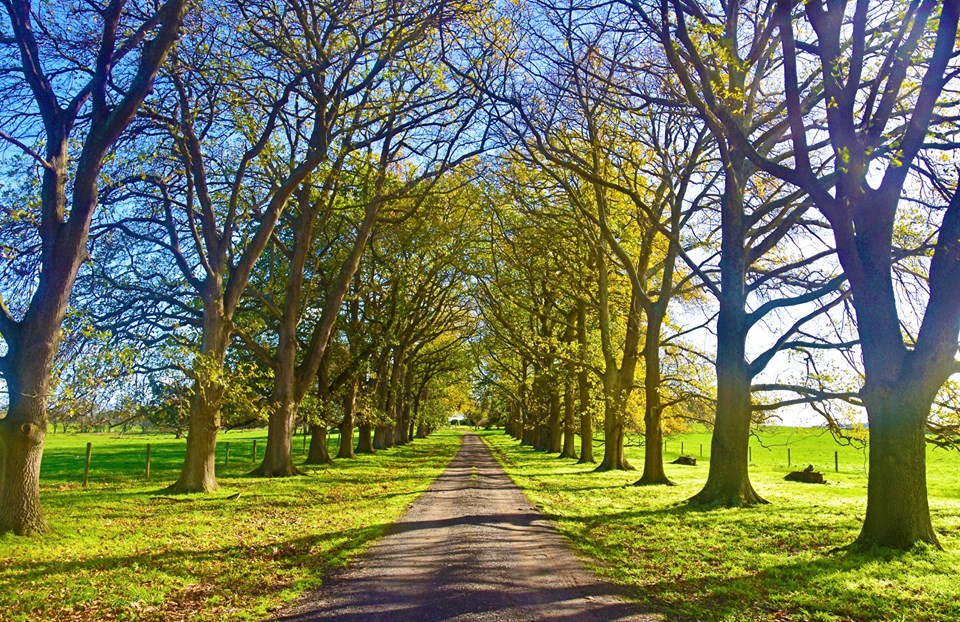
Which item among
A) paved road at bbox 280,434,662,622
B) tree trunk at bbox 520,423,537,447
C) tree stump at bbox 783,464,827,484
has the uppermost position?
paved road at bbox 280,434,662,622

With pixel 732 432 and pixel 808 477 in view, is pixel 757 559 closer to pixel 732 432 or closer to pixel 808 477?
pixel 732 432

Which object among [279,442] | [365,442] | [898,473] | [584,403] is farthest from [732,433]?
[365,442]

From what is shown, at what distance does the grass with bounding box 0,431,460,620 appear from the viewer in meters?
6.67

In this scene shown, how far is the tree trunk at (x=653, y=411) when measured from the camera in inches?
821

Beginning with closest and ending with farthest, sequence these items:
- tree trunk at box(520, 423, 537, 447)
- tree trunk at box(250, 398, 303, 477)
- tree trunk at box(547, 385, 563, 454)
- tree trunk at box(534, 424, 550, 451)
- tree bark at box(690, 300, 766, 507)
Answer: tree bark at box(690, 300, 766, 507), tree trunk at box(250, 398, 303, 477), tree trunk at box(547, 385, 563, 454), tree trunk at box(534, 424, 550, 451), tree trunk at box(520, 423, 537, 447)

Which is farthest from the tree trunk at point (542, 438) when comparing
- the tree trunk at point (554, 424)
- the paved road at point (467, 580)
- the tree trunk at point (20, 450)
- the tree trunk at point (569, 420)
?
the tree trunk at point (20, 450)

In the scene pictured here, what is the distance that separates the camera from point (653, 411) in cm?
2080

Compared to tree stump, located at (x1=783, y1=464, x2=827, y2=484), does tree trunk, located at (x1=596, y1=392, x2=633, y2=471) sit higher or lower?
higher

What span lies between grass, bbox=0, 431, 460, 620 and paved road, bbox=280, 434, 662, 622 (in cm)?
50

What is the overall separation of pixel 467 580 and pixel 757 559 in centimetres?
435

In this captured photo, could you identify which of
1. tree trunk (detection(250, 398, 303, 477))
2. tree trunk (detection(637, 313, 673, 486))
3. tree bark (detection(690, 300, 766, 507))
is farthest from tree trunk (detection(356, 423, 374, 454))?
tree bark (detection(690, 300, 766, 507))

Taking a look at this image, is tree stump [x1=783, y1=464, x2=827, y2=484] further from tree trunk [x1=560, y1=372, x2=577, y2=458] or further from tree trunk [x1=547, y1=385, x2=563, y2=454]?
tree trunk [x1=547, y1=385, x2=563, y2=454]

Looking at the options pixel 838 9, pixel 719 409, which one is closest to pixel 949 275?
pixel 838 9

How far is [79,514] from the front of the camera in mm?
12648
